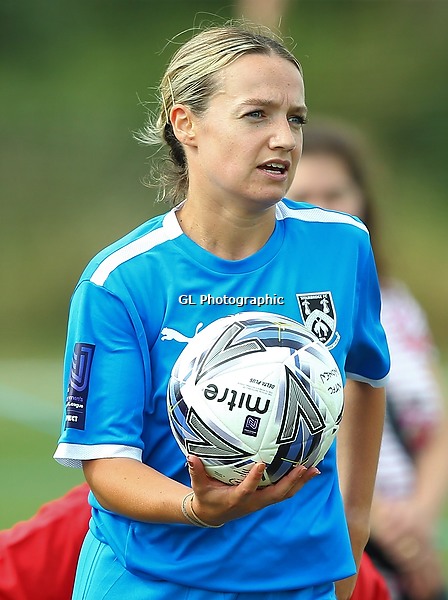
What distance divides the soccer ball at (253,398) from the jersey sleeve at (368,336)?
454mm

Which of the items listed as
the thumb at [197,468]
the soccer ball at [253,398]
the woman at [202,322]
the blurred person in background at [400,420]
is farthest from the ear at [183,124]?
the blurred person in background at [400,420]

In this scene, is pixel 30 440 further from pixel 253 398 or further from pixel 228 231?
pixel 253 398

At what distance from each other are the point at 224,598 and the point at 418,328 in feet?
8.10

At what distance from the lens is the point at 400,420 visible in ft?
16.4

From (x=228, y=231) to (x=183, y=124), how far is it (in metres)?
0.31

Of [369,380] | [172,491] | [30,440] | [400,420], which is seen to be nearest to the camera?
[172,491]

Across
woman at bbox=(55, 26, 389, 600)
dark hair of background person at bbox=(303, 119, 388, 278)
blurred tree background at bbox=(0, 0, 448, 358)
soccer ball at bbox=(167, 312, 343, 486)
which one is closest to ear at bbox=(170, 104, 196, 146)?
woman at bbox=(55, 26, 389, 600)

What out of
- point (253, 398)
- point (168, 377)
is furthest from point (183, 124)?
point (253, 398)

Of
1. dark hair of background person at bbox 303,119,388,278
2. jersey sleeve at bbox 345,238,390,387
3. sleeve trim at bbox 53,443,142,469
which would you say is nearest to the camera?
sleeve trim at bbox 53,443,142,469

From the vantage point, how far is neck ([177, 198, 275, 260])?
3066 millimetres

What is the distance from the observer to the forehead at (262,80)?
2957 millimetres

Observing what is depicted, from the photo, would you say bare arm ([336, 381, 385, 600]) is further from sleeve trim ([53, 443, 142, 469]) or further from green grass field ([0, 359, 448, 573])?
green grass field ([0, 359, 448, 573])

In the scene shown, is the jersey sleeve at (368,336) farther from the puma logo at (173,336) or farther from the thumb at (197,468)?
the thumb at (197,468)

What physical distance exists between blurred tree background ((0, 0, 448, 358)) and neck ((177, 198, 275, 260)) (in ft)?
48.7
